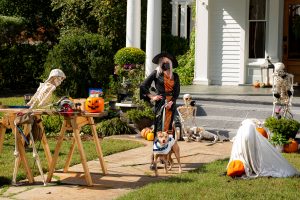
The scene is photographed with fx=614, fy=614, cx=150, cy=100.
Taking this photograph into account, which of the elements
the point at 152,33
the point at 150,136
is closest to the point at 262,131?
the point at 150,136

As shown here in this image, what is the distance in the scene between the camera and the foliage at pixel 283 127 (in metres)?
10.3

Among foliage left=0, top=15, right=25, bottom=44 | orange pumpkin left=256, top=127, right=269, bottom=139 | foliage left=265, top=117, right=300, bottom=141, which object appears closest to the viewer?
orange pumpkin left=256, top=127, right=269, bottom=139

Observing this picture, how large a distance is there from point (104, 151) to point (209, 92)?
496 cm

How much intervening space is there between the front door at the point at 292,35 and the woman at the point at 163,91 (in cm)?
838

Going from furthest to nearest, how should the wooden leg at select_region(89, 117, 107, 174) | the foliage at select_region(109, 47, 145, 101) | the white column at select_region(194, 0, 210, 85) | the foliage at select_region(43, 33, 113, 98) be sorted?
1. the white column at select_region(194, 0, 210, 85)
2. the foliage at select_region(43, 33, 113, 98)
3. the foliage at select_region(109, 47, 145, 101)
4. the wooden leg at select_region(89, 117, 107, 174)

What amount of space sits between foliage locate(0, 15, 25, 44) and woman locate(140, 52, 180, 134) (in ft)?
41.9

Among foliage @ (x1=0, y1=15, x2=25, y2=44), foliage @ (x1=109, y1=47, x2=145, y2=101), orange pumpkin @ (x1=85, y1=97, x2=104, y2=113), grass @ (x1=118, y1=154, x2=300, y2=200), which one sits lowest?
grass @ (x1=118, y1=154, x2=300, y2=200)

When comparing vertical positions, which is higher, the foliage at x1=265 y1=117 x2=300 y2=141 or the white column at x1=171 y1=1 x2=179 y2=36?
the white column at x1=171 y1=1 x2=179 y2=36

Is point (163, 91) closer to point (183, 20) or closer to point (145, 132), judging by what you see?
point (145, 132)

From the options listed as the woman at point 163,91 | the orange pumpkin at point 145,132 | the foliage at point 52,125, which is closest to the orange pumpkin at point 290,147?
the woman at point 163,91

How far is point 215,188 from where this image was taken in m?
7.45

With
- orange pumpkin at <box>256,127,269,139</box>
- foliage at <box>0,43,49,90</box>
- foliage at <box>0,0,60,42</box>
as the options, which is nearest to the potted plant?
orange pumpkin at <box>256,127,269,139</box>

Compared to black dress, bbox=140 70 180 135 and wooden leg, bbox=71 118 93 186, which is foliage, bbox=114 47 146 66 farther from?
wooden leg, bbox=71 118 93 186

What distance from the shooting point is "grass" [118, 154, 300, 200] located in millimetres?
7059
